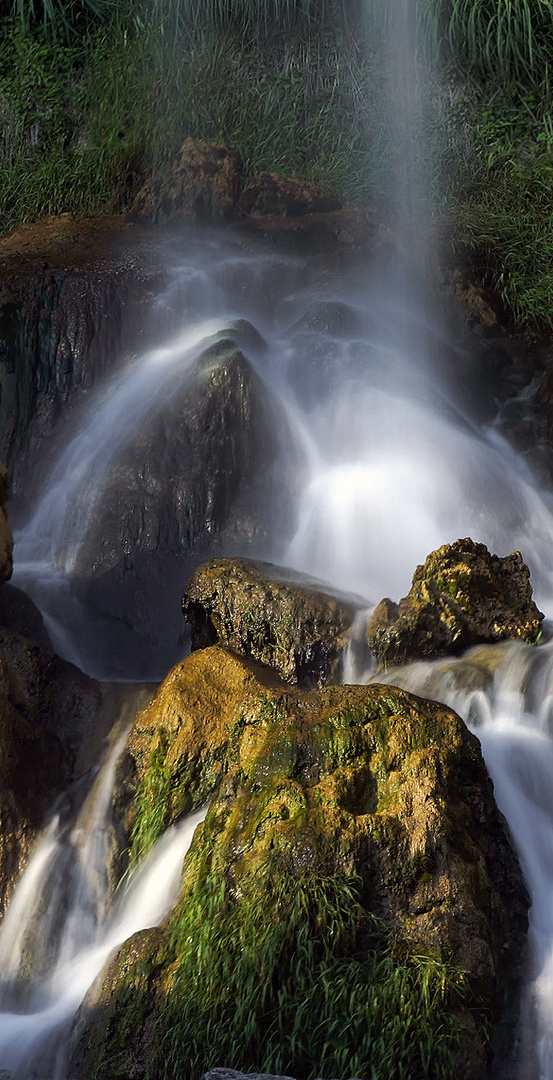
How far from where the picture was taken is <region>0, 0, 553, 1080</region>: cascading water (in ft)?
11.9

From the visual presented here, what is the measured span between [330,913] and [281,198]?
8.76 metres

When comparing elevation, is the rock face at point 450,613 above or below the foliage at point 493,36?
below

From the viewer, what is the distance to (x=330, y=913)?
3016 millimetres

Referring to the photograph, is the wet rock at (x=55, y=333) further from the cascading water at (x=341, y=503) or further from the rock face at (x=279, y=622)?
the rock face at (x=279, y=622)

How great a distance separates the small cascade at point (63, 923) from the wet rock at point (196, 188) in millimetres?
7460

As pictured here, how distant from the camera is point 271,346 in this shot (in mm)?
8234


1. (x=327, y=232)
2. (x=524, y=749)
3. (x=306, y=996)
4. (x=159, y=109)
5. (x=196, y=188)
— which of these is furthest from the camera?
(x=159, y=109)

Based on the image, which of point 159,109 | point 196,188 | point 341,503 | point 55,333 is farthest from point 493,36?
point 341,503

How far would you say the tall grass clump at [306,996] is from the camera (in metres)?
2.85

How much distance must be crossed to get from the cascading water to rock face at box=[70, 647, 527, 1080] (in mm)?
260

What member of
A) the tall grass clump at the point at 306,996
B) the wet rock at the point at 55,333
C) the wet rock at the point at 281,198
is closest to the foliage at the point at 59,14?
the wet rock at the point at 281,198

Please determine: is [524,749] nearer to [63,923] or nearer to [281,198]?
[63,923]

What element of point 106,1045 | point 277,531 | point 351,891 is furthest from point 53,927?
point 277,531

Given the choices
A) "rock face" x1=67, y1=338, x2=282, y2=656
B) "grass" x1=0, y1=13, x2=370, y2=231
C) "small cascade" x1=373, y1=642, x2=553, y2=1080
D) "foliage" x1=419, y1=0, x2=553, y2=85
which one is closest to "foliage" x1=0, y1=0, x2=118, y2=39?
"grass" x1=0, y1=13, x2=370, y2=231
